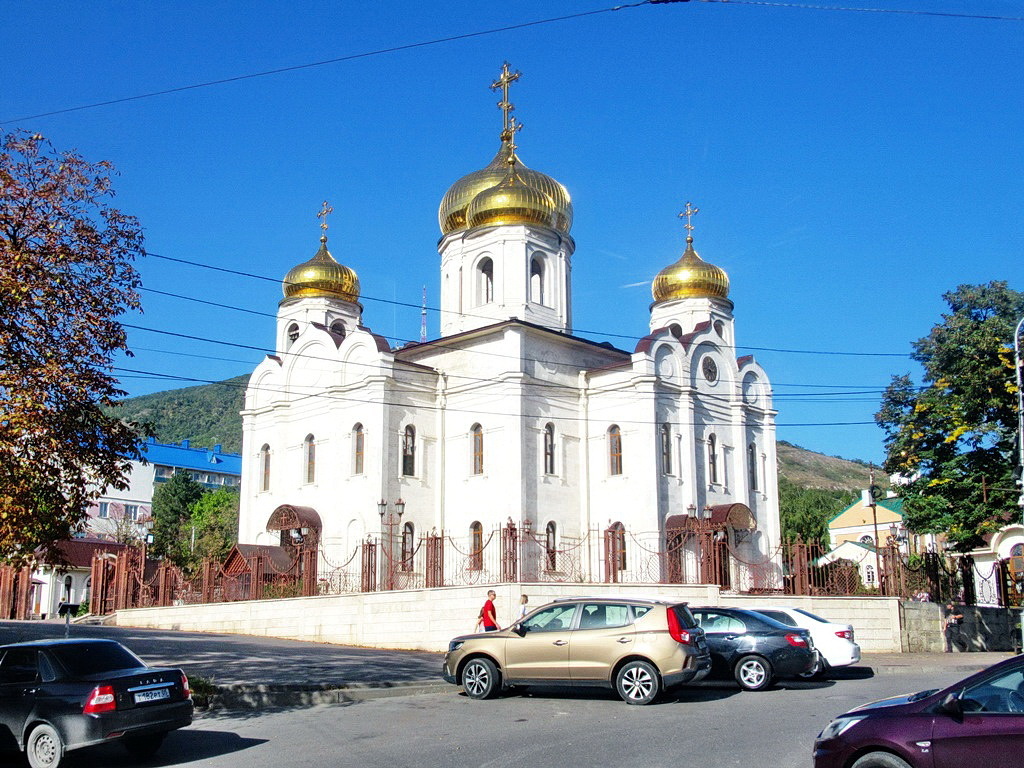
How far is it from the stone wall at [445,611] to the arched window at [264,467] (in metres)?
11.8

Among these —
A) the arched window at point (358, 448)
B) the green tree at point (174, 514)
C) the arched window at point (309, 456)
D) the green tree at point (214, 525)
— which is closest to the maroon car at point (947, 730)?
the arched window at point (358, 448)

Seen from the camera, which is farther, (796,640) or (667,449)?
(667,449)

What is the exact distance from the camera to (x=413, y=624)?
24.0 meters

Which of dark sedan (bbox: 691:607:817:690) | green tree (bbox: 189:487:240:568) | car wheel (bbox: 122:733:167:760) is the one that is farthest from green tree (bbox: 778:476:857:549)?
car wheel (bbox: 122:733:167:760)

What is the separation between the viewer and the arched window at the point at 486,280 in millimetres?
37781

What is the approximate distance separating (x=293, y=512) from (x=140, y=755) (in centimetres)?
2381

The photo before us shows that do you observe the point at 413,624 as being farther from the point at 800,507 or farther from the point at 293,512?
the point at 800,507

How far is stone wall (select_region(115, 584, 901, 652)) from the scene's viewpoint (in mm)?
23109

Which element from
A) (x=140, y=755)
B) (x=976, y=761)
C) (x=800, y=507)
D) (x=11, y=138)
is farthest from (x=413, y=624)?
(x=800, y=507)

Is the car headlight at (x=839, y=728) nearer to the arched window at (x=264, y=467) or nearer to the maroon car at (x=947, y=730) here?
the maroon car at (x=947, y=730)

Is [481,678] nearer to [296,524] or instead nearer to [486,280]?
[296,524]

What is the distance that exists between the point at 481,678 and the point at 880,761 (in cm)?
748

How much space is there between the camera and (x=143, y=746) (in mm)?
10969

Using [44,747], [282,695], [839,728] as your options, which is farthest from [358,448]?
[839,728]
